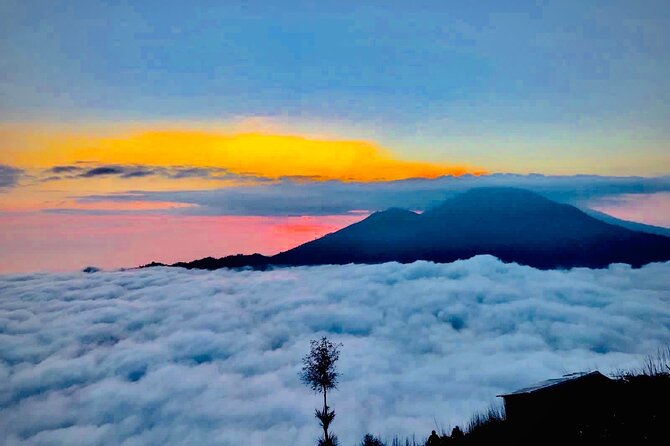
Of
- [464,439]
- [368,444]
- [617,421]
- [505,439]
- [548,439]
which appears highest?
[617,421]

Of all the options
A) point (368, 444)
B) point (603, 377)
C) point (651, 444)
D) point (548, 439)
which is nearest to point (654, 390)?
point (603, 377)

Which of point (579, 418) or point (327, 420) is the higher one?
point (579, 418)

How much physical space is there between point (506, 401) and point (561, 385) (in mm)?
6981

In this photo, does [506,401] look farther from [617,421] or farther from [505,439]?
[617,421]

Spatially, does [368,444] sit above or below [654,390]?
below

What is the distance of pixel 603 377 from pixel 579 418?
23.7 feet

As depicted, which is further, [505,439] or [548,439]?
[505,439]

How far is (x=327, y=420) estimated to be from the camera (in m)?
66.6

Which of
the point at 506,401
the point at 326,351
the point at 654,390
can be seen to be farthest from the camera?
the point at 326,351

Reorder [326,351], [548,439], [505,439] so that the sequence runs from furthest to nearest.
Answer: [326,351] < [505,439] < [548,439]

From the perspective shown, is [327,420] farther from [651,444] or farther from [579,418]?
[651,444]

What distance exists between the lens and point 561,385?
2068 inches

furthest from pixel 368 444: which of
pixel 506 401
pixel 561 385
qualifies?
pixel 561 385

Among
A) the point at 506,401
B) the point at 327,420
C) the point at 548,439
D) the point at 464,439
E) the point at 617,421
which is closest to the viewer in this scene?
the point at 617,421
